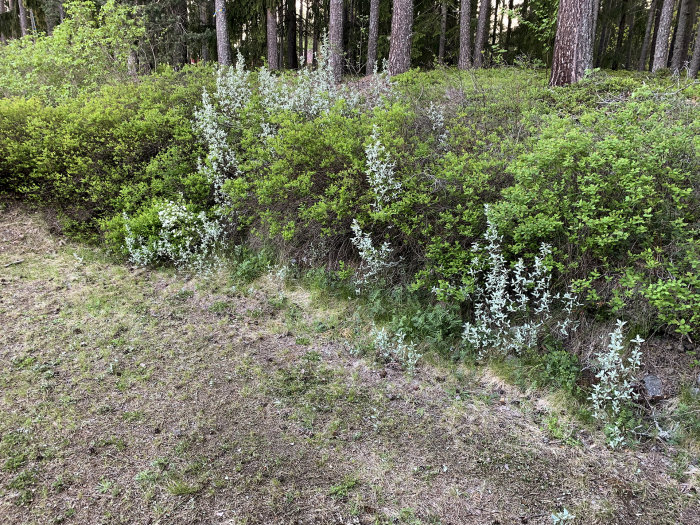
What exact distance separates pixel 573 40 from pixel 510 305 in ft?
19.4

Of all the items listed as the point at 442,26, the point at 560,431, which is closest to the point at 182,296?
the point at 560,431

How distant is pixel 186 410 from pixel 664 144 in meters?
4.53

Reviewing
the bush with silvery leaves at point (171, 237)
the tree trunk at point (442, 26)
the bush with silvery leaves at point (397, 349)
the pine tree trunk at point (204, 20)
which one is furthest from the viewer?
the tree trunk at point (442, 26)

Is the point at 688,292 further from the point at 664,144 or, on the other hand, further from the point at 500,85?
the point at 500,85

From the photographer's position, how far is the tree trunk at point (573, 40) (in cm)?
735

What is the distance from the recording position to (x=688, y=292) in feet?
10.3

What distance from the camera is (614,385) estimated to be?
3.41 meters

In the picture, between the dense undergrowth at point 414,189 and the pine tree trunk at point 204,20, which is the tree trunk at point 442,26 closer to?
the pine tree trunk at point 204,20

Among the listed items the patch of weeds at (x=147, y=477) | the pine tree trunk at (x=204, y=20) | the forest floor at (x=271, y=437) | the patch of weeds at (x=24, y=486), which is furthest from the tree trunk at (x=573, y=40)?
the pine tree trunk at (x=204, y=20)

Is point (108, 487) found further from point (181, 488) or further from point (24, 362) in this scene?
point (24, 362)

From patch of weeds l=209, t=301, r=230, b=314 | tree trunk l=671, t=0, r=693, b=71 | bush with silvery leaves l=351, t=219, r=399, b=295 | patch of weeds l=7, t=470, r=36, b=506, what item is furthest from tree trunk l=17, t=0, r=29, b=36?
tree trunk l=671, t=0, r=693, b=71

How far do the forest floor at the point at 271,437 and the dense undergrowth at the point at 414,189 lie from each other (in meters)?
0.58

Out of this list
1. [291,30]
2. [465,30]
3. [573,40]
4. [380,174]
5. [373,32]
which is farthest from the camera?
[291,30]

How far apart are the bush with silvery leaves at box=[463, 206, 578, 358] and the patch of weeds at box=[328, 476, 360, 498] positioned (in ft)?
5.90
